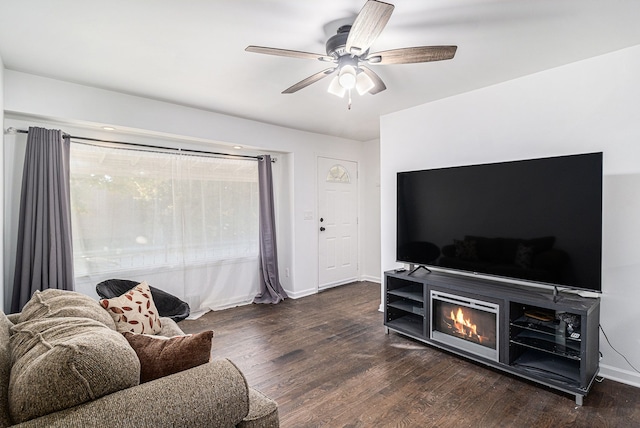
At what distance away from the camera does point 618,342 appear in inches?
96.1

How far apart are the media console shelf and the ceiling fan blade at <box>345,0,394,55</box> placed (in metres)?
2.08

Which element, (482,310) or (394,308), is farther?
(394,308)

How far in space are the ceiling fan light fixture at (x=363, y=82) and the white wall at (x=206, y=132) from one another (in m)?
2.23

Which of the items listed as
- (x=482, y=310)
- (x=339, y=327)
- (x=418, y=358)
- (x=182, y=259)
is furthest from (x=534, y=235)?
(x=182, y=259)

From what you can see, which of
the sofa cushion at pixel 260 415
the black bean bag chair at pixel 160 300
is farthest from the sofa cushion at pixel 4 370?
the black bean bag chair at pixel 160 300

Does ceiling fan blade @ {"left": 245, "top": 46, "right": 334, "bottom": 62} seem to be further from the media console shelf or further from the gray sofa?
the media console shelf

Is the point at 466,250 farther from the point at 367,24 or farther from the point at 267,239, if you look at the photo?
the point at 267,239

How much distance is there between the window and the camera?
3.28 m

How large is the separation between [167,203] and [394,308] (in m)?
2.83

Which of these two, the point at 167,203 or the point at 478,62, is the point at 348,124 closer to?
the point at 478,62

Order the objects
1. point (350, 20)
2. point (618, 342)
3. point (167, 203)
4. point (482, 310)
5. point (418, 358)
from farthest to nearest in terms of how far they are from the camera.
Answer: point (167, 203), point (418, 358), point (482, 310), point (618, 342), point (350, 20)

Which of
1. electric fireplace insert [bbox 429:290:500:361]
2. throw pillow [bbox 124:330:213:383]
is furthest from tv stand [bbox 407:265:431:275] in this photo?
throw pillow [bbox 124:330:213:383]

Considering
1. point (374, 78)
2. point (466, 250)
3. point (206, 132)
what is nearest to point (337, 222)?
point (206, 132)

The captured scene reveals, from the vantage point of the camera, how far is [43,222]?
113 inches
